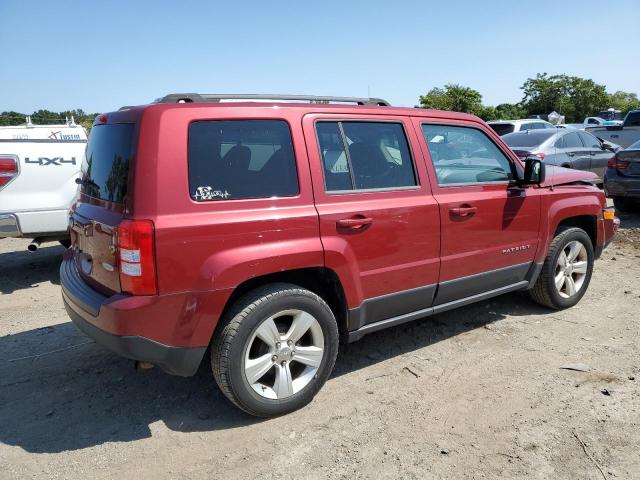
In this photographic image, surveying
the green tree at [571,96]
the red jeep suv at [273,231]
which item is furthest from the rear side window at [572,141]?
the green tree at [571,96]

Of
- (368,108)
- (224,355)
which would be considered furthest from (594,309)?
(224,355)

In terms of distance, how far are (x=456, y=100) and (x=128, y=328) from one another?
1501 inches

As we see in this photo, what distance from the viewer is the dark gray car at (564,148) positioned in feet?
30.9

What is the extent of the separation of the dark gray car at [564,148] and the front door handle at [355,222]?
6.74 metres

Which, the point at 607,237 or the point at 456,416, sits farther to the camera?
the point at 607,237

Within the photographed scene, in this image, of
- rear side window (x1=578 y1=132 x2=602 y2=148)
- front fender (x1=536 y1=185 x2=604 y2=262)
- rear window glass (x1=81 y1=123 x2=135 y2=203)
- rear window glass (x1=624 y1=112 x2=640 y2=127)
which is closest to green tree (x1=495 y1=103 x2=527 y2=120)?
rear window glass (x1=624 y1=112 x2=640 y2=127)

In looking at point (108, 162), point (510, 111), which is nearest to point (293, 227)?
point (108, 162)

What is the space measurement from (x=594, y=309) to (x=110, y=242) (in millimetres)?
4348

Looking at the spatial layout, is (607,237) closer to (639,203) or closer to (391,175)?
(391,175)

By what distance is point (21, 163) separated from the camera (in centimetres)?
559

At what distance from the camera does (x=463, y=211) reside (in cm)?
369

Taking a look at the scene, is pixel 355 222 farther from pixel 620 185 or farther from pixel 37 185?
pixel 620 185

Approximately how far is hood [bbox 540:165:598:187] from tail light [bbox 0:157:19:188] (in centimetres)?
549

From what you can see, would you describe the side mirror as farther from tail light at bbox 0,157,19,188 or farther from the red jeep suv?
tail light at bbox 0,157,19,188
